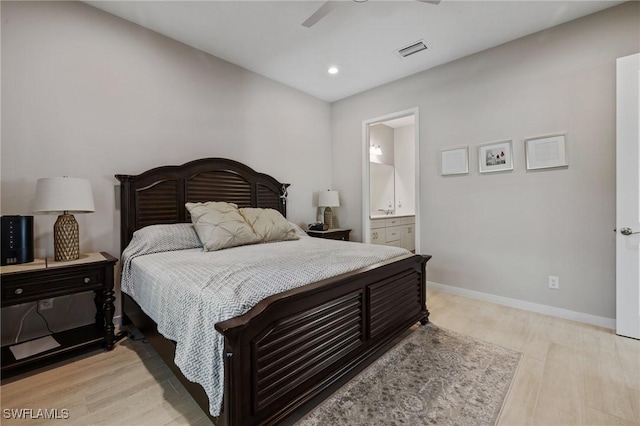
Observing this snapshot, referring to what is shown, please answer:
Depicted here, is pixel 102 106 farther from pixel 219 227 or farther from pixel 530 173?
pixel 530 173

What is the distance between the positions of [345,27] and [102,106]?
2.27 m

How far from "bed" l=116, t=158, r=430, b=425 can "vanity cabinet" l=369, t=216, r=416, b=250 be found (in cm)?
200

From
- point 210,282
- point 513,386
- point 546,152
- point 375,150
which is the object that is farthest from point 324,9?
point 375,150

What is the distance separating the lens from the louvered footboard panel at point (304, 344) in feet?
4.20

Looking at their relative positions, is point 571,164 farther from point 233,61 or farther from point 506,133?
point 233,61

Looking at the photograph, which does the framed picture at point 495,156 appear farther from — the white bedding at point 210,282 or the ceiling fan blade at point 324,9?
the ceiling fan blade at point 324,9

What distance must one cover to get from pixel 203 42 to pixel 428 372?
3.52 m

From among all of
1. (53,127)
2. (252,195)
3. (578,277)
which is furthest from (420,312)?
(53,127)

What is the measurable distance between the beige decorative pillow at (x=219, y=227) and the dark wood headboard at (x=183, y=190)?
283mm

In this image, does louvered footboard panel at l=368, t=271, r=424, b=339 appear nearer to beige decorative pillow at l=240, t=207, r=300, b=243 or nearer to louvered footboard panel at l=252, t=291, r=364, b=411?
louvered footboard panel at l=252, t=291, r=364, b=411

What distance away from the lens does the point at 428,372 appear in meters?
1.81

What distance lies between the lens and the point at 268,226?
110 inches

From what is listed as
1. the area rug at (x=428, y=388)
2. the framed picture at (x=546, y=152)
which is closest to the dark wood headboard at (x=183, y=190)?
the area rug at (x=428, y=388)

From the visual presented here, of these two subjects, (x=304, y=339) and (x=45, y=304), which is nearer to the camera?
(x=304, y=339)
